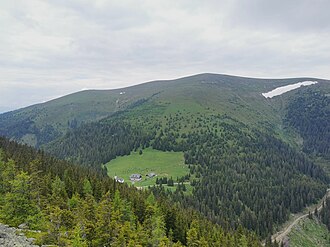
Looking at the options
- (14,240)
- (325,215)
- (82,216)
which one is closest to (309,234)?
(325,215)

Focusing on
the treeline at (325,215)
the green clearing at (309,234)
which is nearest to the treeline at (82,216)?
the green clearing at (309,234)

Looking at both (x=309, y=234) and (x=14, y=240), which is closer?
(x=14, y=240)

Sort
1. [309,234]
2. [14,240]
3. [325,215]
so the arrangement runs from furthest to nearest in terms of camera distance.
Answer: [325,215], [309,234], [14,240]

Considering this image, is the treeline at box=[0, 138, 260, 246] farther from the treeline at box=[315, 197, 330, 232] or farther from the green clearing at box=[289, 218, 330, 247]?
the treeline at box=[315, 197, 330, 232]

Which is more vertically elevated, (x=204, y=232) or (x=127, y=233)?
(x=127, y=233)

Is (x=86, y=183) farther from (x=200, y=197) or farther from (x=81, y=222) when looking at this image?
(x=200, y=197)

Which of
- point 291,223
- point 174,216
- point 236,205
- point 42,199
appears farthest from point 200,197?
point 42,199

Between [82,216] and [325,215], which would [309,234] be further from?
[82,216]

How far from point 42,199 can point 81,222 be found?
1724cm

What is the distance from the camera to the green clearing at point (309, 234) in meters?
152

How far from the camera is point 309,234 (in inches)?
6437

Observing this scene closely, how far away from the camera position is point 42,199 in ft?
216

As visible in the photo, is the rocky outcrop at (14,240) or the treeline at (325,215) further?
the treeline at (325,215)

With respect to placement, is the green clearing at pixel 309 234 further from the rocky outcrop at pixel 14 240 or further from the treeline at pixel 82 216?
the rocky outcrop at pixel 14 240
